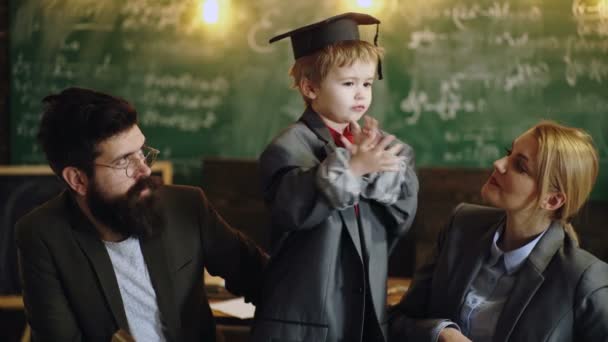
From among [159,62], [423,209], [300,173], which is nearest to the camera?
[300,173]

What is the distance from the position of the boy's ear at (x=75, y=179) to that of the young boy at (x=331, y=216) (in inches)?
22.6

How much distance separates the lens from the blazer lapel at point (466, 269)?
2.02 metres

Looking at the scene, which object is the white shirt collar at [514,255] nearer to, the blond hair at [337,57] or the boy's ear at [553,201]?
the boy's ear at [553,201]

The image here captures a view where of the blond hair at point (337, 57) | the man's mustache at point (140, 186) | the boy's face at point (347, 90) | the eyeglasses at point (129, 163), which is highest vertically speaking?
the blond hair at point (337, 57)

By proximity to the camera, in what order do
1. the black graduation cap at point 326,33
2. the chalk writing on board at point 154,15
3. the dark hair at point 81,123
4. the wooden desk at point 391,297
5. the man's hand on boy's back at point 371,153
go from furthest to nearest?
the chalk writing on board at point 154,15 → the wooden desk at point 391,297 → the dark hair at point 81,123 → the black graduation cap at point 326,33 → the man's hand on boy's back at point 371,153

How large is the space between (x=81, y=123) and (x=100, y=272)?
42cm

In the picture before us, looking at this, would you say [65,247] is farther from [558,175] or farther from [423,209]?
[423,209]

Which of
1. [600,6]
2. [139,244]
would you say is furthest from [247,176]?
[600,6]

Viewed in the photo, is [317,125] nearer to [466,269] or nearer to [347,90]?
[347,90]

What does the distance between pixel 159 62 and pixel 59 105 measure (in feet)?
9.15

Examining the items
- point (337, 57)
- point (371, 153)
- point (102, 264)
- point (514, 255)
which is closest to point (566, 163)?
point (514, 255)

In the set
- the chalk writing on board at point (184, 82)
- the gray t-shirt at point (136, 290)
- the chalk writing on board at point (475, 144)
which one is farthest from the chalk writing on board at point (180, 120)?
the gray t-shirt at point (136, 290)

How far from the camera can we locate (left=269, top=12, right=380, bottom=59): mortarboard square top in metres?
1.94

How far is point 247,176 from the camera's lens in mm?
3898
